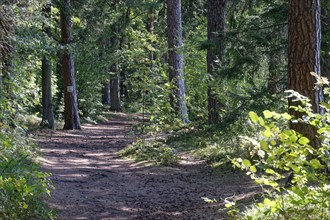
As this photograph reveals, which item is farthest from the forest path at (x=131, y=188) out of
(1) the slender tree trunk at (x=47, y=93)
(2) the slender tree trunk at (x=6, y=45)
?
(1) the slender tree trunk at (x=47, y=93)

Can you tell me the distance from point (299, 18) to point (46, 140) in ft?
41.1

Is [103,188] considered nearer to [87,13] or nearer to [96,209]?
[96,209]

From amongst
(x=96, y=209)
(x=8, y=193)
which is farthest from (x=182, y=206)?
(x=8, y=193)

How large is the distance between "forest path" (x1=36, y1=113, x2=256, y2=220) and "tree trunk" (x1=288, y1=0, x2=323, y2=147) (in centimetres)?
230

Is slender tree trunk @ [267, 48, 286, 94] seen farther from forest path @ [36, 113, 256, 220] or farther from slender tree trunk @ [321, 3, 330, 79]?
forest path @ [36, 113, 256, 220]

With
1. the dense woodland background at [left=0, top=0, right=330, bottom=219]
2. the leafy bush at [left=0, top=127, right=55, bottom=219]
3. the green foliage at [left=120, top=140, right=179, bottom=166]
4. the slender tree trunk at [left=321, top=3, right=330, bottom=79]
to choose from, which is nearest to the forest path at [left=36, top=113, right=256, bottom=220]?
the green foliage at [left=120, top=140, right=179, bottom=166]

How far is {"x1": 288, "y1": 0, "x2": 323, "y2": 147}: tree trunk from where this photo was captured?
6953 mm

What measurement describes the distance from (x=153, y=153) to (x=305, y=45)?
6847 mm

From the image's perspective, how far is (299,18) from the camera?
700 cm

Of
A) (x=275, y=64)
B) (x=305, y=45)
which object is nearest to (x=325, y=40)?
(x=275, y=64)

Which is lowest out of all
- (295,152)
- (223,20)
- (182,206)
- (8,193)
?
(182,206)

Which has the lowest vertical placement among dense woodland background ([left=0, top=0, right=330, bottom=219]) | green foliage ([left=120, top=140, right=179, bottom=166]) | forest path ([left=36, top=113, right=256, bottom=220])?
forest path ([left=36, top=113, right=256, bottom=220])

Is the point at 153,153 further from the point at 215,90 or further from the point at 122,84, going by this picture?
the point at 122,84

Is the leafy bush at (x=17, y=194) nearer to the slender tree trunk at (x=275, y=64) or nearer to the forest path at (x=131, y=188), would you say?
the forest path at (x=131, y=188)
